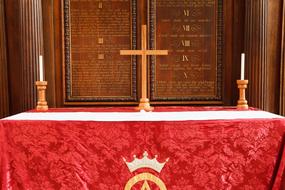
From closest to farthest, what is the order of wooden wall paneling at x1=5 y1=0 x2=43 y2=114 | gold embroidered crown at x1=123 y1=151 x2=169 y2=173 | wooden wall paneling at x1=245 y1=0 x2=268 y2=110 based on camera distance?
gold embroidered crown at x1=123 y1=151 x2=169 y2=173, wooden wall paneling at x1=5 y1=0 x2=43 y2=114, wooden wall paneling at x1=245 y1=0 x2=268 y2=110

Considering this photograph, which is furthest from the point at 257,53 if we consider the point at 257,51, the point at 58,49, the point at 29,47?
the point at 29,47

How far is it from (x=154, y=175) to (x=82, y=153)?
55cm

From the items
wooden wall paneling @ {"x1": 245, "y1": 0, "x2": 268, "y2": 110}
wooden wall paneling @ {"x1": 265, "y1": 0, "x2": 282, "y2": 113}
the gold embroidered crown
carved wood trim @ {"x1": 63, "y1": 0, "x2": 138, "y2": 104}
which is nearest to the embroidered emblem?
the gold embroidered crown

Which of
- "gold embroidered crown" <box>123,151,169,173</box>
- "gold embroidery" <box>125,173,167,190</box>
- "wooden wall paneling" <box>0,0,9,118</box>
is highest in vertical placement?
"wooden wall paneling" <box>0,0,9,118</box>

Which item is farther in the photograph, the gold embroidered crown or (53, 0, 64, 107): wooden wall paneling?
(53, 0, 64, 107): wooden wall paneling

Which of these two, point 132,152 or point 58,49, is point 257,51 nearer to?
point 132,152

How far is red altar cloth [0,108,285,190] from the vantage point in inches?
93.2

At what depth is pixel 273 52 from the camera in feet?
12.7

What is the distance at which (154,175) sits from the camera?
2.37 m

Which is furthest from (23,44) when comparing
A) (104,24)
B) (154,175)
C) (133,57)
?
(154,175)

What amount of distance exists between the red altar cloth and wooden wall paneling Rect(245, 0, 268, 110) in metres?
1.26

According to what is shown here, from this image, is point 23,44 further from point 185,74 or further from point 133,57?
point 185,74

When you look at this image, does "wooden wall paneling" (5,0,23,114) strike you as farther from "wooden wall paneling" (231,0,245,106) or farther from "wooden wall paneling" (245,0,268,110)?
"wooden wall paneling" (245,0,268,110)

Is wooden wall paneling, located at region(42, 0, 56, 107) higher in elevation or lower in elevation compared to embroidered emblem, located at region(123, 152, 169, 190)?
higher
